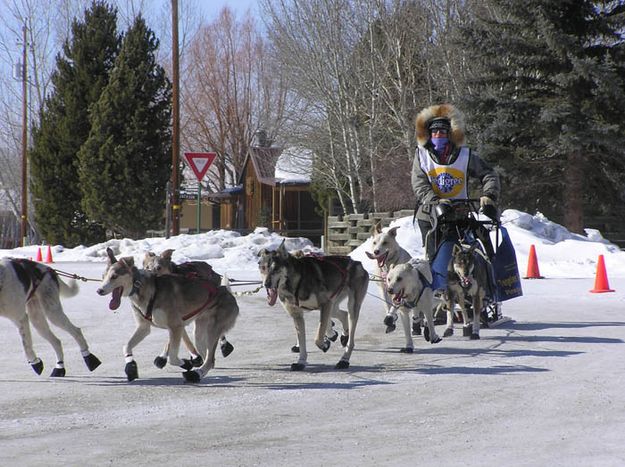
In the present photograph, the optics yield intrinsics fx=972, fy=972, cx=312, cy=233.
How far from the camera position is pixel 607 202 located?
3109cm

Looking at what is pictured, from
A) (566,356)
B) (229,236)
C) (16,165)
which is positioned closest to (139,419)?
(566,356)

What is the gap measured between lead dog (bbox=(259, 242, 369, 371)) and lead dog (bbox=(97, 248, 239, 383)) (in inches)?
21.6

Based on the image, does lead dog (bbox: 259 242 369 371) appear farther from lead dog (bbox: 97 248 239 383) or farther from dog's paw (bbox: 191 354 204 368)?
dog's paw (bbox: 191 354 204 368)

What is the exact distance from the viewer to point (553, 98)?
2872 centimetres

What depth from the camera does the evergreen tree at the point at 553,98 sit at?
27648 millimetres

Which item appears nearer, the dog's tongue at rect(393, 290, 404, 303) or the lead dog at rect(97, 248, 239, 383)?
the lead dog at rect(97, 248, 239, 383)

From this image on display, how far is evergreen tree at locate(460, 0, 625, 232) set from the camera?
27.6 meters

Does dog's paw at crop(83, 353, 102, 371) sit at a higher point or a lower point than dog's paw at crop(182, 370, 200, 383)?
higher

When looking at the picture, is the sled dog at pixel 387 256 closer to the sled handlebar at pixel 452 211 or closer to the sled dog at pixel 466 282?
the sled dog at pixel 466 282

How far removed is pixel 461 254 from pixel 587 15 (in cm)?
2025

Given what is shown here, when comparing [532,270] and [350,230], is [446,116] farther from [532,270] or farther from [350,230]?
[350,230]

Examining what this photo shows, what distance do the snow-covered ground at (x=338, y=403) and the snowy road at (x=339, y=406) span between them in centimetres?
2

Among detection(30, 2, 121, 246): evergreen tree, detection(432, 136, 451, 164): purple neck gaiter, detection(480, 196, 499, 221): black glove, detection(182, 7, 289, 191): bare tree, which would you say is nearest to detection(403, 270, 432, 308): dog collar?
detection(480, 196, 499, 221): black glove

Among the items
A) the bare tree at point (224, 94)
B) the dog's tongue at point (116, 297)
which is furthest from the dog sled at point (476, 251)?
the bare tree at point (224, 94)
